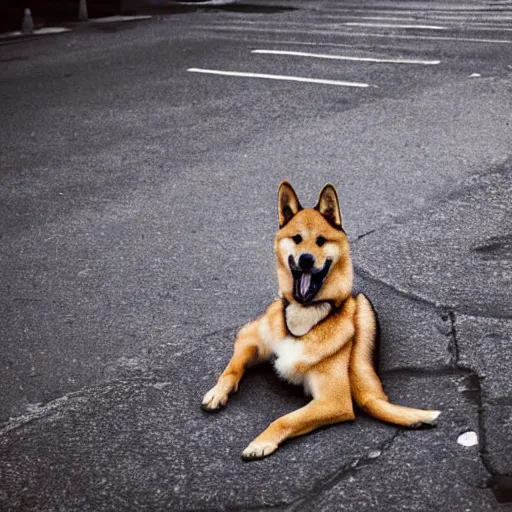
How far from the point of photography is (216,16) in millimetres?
18297

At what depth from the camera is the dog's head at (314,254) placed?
14.1 feet

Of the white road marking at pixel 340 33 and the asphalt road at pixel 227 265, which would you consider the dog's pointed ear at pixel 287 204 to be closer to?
the asphalt road at pixel 227 265

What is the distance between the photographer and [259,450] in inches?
156

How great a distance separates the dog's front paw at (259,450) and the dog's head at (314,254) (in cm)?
71

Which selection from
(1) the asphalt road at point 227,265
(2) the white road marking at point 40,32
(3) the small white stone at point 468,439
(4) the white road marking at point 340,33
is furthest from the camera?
(2) the white road marking at point 40,32

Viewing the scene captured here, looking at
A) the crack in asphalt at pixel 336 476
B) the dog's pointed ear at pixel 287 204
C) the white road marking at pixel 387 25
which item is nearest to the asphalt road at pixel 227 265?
the crack in asphalt at pixel 336 476

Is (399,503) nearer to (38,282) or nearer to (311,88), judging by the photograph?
(38,282)

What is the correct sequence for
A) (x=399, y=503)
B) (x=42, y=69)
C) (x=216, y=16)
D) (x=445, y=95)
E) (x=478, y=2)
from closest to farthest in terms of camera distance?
1. (x=399, y=503)
2. (x=445, y=95)
3. (x=42, y=69)
4. (x=216, y=16)
5. (x=478, y=2)

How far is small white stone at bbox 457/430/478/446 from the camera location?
404cm

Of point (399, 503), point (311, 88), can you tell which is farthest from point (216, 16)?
point (399, 503)

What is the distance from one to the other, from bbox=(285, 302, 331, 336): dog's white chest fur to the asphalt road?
0.35m

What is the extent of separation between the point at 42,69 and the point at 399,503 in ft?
34.6

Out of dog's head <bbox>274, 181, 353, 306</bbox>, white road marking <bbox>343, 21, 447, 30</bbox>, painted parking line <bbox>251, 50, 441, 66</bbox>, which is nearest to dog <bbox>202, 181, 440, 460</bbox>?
dog's head <bbox>274, 181, 353, 306</bbox>

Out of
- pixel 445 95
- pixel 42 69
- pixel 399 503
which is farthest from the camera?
pixel 42 69
